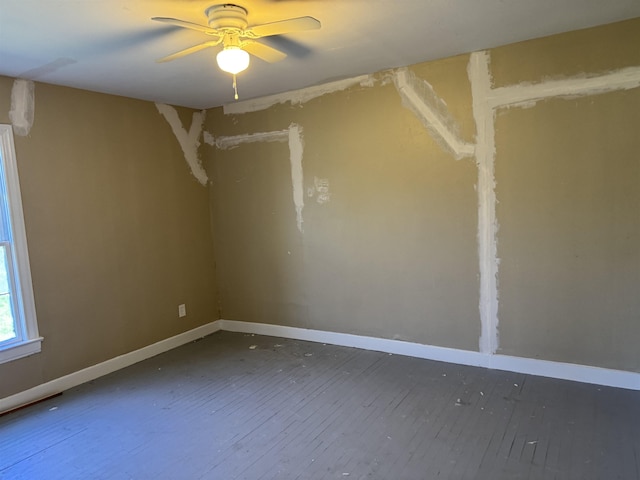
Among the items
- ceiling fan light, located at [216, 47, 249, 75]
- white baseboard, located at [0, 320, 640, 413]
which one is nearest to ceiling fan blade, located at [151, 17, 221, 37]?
ceiling fan light, located at [216, 47, 249, 75]

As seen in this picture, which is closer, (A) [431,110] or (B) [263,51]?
(B) [263,51]

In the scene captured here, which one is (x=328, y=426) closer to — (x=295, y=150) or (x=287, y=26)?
(x=287, y=26)

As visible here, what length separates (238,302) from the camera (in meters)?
4.89

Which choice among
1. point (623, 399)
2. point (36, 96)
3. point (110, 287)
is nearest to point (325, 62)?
point (36, 96)

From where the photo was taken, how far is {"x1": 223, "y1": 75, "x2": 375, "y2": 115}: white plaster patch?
3.90 metres

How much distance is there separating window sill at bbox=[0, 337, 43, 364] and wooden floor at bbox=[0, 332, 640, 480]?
39cm

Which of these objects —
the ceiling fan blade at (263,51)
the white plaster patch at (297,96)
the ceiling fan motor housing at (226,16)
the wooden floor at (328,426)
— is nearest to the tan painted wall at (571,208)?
the wooden floor at (328,426)

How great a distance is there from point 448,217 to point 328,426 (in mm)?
1856

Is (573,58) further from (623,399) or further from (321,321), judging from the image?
(321,321)

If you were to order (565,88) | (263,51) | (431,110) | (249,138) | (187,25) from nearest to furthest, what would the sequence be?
1. (187,25)
2. (263,51)
3. (565,88)
4. (431,110)
5. (249,138)

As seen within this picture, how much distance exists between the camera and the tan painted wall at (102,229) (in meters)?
3.42

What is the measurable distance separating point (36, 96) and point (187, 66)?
48.0 inches

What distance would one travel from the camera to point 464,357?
366cm

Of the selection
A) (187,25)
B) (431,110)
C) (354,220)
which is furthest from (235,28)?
(354,220)
